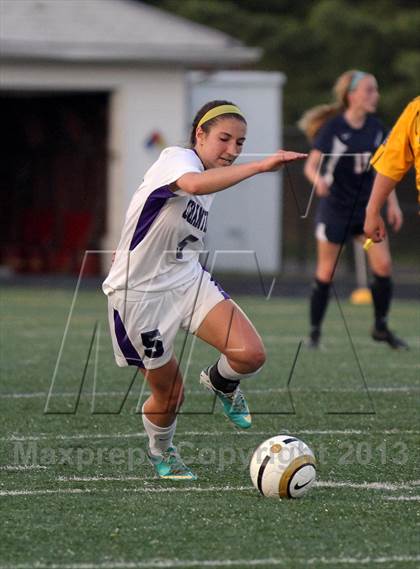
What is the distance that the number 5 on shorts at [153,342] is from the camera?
6.03 m

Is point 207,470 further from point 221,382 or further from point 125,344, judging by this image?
point 125,344

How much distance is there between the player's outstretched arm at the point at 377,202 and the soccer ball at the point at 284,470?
4.92 ft

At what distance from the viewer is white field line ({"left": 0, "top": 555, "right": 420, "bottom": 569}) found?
14.9ft

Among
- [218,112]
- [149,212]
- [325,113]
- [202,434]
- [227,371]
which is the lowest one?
[202,434]

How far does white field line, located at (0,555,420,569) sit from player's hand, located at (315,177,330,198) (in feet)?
20.5

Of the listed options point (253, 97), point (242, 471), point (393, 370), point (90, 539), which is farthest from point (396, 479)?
point (253, 97)

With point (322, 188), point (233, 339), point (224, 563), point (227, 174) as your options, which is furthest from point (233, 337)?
point (322, 188)

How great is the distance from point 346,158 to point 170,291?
5197mm

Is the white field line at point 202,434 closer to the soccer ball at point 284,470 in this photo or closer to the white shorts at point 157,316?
the white shorts at point 157,316

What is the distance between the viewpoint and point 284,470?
554 cm

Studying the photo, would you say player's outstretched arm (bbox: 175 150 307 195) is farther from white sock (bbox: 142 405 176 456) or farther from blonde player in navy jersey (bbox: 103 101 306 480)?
white sock (bbox: 142 405 176 456)

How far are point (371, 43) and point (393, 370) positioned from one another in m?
21.8

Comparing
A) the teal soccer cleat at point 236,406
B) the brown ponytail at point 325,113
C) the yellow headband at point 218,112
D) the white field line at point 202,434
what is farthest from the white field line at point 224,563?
the brown ponytail at point 325,113

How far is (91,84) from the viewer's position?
21.3 meters
